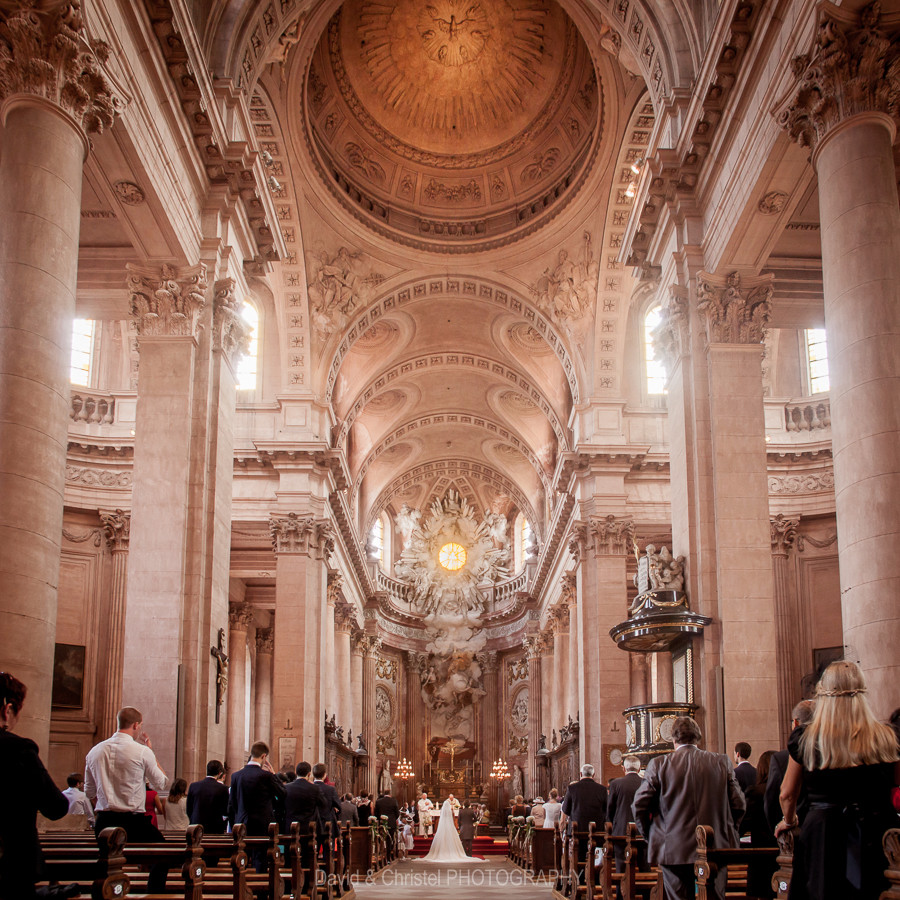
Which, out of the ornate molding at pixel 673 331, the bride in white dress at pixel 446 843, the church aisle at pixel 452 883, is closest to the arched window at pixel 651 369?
the ornate molding at pixel 673 331

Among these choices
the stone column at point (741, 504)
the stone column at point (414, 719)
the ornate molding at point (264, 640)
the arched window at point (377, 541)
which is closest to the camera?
the stone column at point (741, 504)

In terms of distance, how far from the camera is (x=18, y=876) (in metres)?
4.81

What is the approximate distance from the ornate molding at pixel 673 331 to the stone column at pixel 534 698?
84.2 feet

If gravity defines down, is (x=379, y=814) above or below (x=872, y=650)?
below

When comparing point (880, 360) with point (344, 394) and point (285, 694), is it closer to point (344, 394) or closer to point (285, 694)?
point (285, 694)

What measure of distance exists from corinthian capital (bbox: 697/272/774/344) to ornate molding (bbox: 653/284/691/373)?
461mm

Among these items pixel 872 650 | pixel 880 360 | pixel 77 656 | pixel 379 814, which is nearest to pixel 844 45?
pixel 880 360

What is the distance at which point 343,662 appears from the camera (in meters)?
36.2

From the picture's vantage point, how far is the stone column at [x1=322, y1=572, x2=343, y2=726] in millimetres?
30478

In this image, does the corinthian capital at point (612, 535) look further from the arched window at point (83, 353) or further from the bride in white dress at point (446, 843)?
the arched window at point (83, 353)

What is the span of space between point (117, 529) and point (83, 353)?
417 centimetres

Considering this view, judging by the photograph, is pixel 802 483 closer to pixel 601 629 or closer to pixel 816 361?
pixel 816 361

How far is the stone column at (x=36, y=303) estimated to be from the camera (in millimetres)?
8914

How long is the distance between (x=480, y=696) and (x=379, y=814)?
21.5 m
